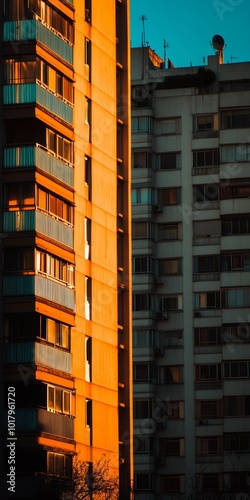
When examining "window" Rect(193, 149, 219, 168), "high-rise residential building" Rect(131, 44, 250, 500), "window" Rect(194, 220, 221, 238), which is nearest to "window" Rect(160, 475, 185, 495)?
"high-rise residential building" Rect(131, 44, 250, 500)

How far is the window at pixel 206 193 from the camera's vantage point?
299 feet

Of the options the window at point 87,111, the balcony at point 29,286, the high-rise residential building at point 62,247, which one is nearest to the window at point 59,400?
the high-rise residential building at point 62,247

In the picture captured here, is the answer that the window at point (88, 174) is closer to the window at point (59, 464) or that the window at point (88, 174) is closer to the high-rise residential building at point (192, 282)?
the window at point (59, 464)

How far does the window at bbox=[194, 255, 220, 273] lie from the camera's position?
90.7 m

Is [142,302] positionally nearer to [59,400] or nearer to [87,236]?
[87,236]

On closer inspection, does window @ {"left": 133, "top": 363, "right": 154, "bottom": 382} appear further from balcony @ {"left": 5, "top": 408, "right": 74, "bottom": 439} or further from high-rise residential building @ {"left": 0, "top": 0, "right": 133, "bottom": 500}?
balcony @ {"left": 5, "top": 408, "right": 74, "bottom": 439}

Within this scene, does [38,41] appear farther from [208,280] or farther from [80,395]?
[208,280]

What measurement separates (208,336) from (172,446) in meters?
7.20

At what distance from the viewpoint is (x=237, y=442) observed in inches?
3455

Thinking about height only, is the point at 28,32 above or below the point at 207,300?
above

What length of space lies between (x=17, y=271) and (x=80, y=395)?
270 inches

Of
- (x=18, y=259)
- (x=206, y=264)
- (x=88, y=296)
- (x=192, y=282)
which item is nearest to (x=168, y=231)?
(x=206, y=264)

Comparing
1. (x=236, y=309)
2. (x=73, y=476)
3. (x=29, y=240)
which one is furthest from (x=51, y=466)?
(x=236, y=309)

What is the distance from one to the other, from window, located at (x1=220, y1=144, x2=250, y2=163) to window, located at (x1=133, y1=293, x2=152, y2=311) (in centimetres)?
991
